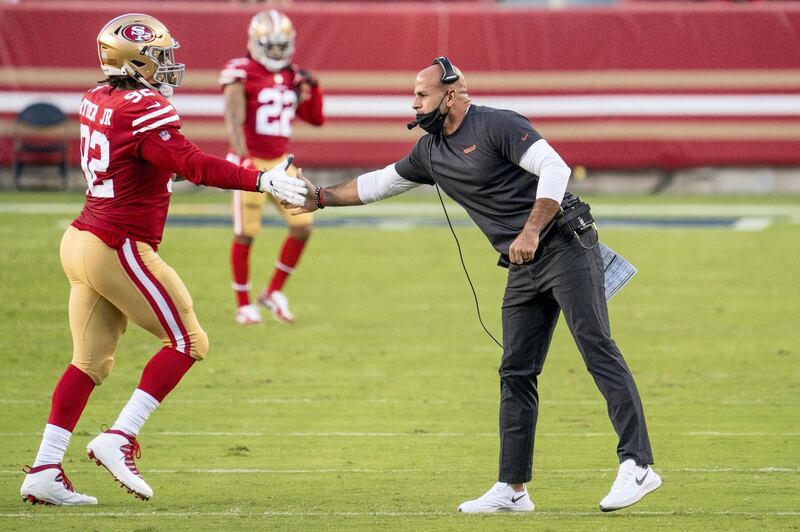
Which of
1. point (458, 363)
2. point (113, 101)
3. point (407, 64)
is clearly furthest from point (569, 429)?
point (407, 64)

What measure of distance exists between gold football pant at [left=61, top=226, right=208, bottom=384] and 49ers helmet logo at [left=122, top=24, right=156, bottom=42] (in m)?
0.87

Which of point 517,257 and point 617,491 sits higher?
point 517,257

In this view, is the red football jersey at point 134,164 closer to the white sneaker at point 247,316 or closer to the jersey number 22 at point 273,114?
the white sneaker at point 247,316

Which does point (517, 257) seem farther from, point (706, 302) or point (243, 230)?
point (706, 302)

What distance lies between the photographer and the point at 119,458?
6191 mm

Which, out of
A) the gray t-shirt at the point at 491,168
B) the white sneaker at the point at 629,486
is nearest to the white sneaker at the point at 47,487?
the gray t-shirt at the point at 491,168

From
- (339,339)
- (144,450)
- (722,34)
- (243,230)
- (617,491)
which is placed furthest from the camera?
(722,34)

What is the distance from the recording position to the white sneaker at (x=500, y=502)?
20.1ft

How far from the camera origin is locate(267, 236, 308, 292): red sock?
1181 cm

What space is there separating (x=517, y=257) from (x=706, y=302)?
23.0 ft

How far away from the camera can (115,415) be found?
27.8ft

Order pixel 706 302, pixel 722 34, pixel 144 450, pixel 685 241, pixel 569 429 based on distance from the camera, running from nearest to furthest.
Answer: pixel 144 450 < pixel 569 429 < pixel 706 302 < pixel 685 241 < pixel 722 34

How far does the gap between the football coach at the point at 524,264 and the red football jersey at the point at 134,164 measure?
35.1 inches

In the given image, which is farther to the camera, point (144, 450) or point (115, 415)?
point (115, 415)
